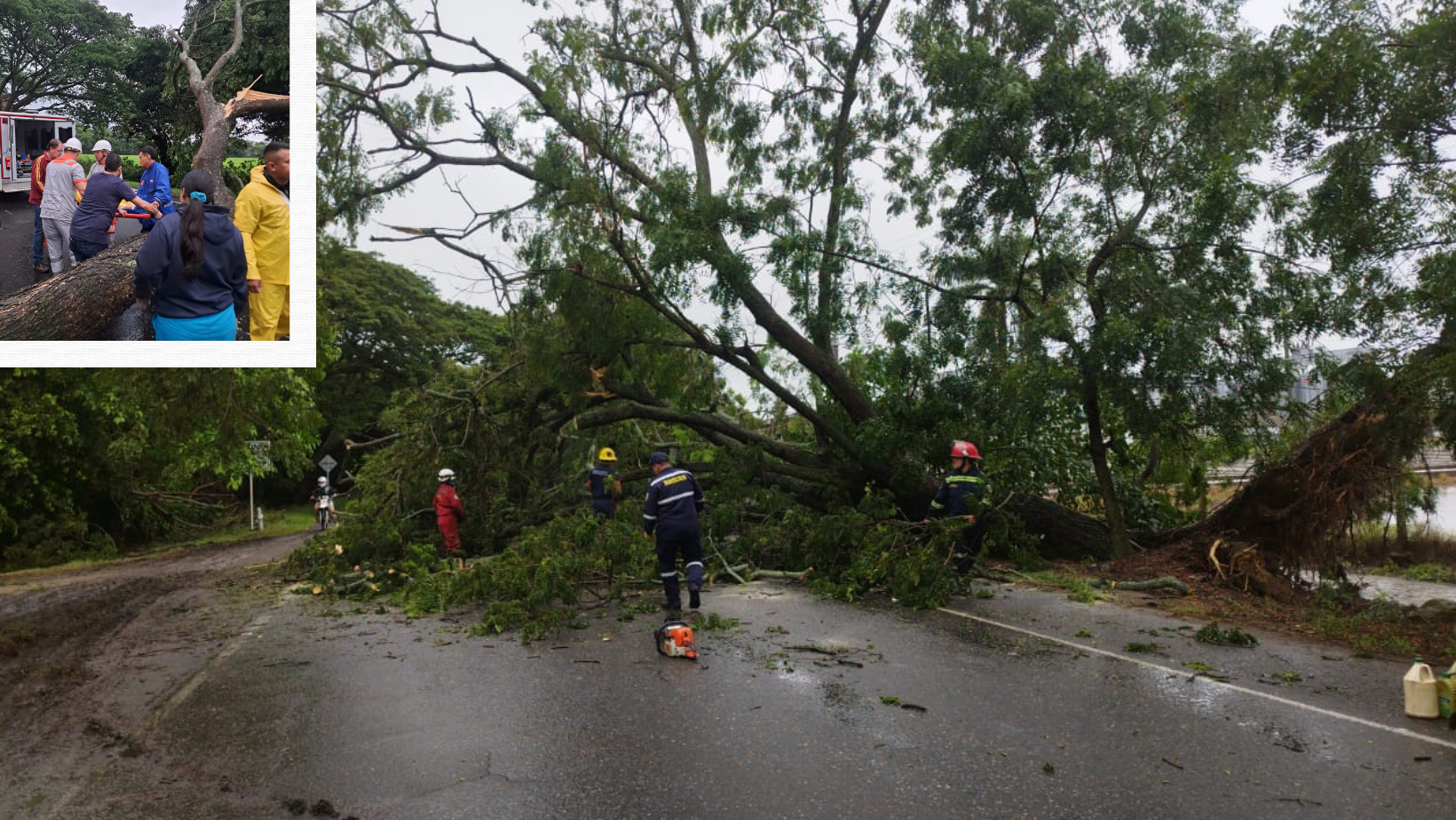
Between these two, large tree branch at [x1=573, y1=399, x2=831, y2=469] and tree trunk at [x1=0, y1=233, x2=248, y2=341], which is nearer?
tree trunk at [x1=0, y1=233, x2=248, y2=341]

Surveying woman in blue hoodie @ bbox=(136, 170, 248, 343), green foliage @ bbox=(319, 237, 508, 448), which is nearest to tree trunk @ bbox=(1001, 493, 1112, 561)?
woman in blue hoodie @ bbox=(136, 170, 248, 343)

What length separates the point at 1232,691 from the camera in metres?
6.73

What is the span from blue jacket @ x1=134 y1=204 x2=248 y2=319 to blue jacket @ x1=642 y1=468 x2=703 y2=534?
13.7ft

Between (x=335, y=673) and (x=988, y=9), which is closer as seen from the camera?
(x=335, y=673)

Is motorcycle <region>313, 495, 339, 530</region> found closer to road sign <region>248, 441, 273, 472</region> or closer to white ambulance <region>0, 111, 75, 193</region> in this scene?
road sign <region>248, 441, 273, 472</region>

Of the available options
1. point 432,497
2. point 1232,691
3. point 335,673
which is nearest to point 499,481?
point 432,497

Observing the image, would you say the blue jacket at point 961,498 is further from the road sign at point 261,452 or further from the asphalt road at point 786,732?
the road sign at point 261,452

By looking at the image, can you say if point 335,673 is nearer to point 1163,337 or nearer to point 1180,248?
point 1163,337

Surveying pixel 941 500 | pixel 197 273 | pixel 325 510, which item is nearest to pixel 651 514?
pixel 941 500

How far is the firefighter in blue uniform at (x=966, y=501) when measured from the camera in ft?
37.0

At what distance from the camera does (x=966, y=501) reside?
11305mm

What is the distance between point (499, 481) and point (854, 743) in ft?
32.8

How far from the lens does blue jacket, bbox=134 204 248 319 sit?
21.9ft

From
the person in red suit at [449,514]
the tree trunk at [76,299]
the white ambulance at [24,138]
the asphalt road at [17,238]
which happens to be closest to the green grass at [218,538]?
the person in red suit at [449,514]
